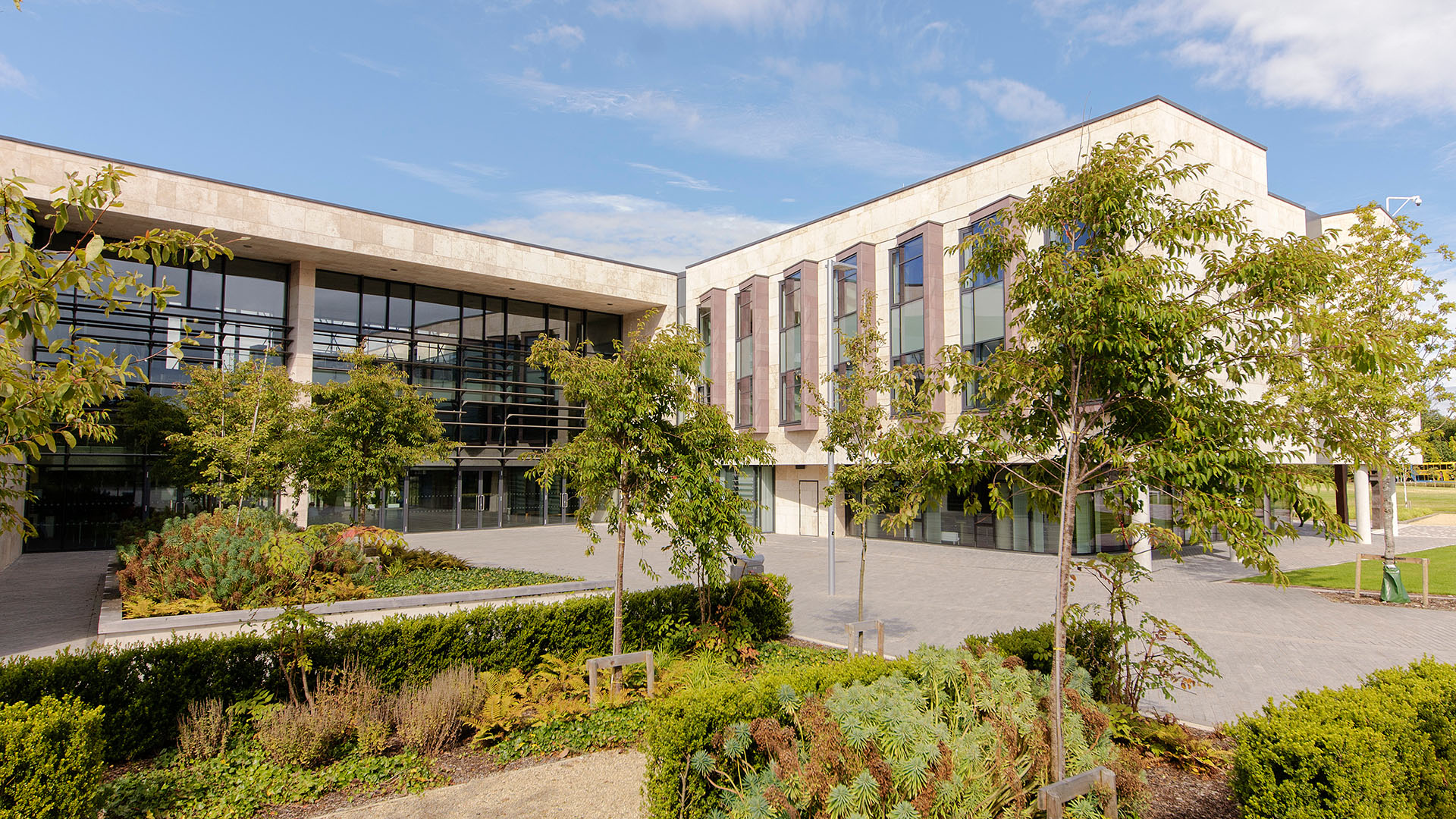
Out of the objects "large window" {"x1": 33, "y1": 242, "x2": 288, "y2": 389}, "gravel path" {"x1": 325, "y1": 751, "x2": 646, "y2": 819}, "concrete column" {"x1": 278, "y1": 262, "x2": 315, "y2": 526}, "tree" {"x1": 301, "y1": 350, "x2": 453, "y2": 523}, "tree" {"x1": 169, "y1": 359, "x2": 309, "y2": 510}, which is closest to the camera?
"gravel path" {"x1": 325, "y1": 751, "x2": 646, "y2": 819}

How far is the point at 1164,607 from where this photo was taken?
15227mm

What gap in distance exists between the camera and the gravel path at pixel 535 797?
586cm

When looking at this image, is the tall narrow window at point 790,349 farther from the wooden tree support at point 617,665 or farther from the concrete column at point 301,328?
the wooden tree support at point 617,665

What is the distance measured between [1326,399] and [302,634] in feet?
30.7

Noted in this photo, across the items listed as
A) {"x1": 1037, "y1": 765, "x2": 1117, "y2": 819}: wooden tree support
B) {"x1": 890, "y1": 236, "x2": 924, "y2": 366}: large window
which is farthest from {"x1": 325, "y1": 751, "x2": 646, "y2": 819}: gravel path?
{"x1": 890, "y1": 236, "x2": 924, "y2": 366}: large window

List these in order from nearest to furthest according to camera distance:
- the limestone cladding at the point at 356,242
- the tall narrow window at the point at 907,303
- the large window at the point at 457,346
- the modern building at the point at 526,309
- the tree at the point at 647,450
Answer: the tree at the point at 647,450, the modern building at the point at 526,309, the limestone cladding at the point at 356,242, the tall narrow window at the point at 907,303, the large window at the point at 457,346

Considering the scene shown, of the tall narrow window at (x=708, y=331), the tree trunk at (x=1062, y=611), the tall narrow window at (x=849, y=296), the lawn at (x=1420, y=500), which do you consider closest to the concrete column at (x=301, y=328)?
the tall narrow window at (x=708, y=331)

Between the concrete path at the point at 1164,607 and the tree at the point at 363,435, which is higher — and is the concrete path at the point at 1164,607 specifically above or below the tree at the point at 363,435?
below

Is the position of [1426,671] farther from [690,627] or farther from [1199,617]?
[1199,617]

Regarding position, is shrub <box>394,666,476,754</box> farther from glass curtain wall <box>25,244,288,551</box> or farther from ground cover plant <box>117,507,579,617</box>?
glass curtain wall <box>25,244,288,551</box>

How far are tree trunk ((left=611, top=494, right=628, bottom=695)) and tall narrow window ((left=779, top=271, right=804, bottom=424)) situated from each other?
21.2 meters

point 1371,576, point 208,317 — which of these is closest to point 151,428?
point 208,317

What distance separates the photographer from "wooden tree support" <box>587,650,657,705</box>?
8219 millimetres

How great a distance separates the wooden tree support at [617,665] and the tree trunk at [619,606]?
0.15 m
